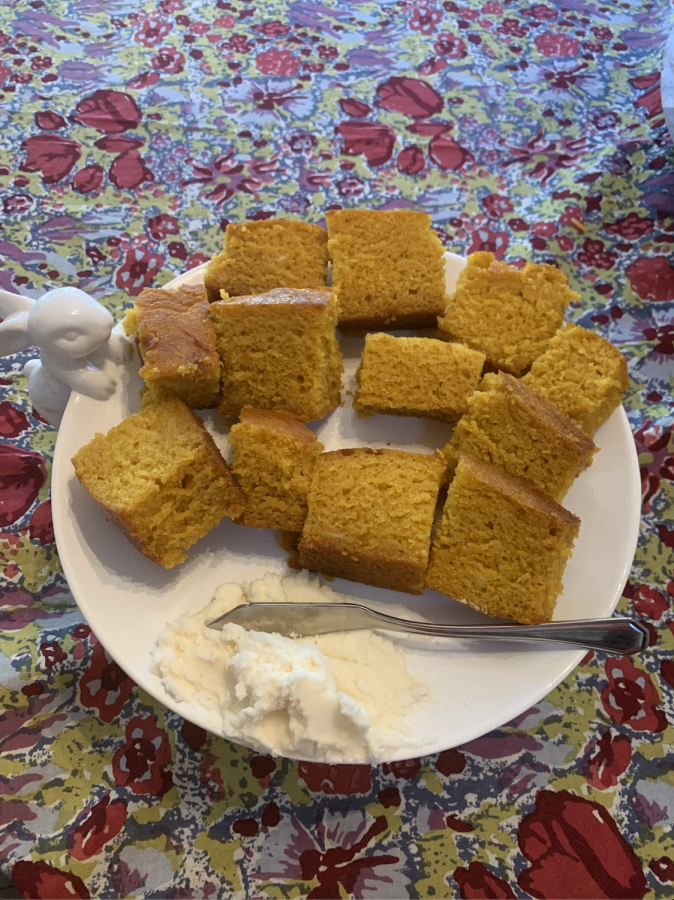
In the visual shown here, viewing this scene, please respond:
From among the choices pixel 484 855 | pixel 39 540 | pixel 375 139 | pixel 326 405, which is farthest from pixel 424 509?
pixel 375 139

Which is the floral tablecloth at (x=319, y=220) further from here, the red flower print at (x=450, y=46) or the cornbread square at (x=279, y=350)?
the cornbread square at (x=279, y=350)

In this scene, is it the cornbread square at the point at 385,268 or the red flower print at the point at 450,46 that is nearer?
the cornbread square at the point at 385,268

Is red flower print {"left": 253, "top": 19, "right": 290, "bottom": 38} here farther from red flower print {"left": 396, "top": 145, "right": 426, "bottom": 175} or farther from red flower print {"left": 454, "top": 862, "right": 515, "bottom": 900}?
red flower print {"left": 454, "top": 862, "right": 515, "bottom": 900}

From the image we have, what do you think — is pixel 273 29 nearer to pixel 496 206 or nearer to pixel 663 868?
pixel 496 206

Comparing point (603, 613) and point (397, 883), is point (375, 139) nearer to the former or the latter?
point (603, 613)

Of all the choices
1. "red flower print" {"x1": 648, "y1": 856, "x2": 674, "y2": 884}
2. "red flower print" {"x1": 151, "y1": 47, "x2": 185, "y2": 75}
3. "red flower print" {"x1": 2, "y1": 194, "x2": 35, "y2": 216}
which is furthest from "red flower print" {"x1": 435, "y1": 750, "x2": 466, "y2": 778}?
"red flower print" {"x1": 151, "y1": 47, "x2": 185, "y2": 75}

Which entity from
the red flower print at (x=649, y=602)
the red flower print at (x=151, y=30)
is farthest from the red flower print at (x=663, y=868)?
the red flower print at (x=151, y=30)

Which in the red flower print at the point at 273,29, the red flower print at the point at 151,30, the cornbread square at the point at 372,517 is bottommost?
the cornbread square at the point at 372,517
